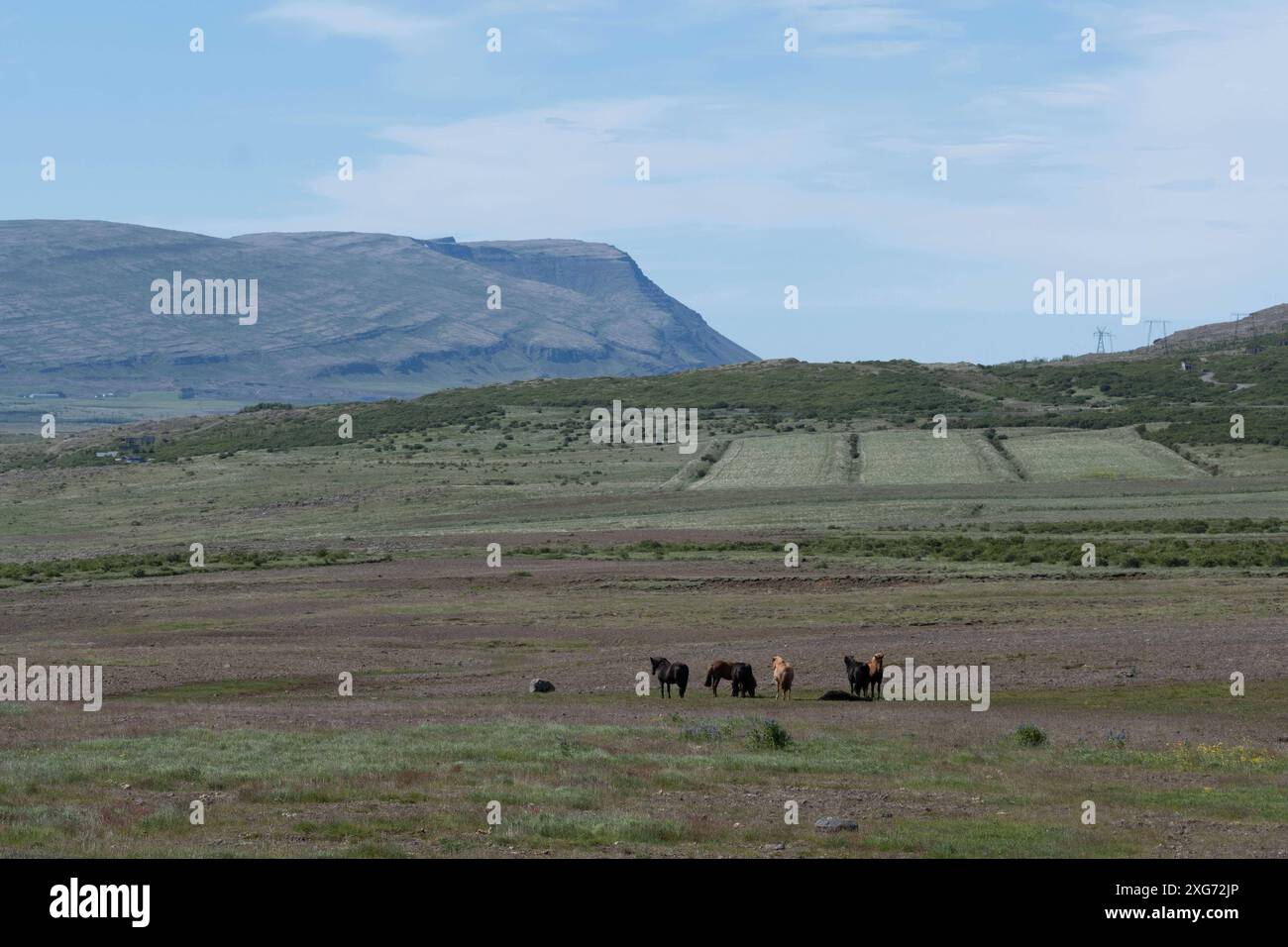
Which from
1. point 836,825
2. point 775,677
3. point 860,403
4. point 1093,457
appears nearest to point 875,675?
point 775,677

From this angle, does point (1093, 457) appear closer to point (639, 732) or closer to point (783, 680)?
point (783, 680)

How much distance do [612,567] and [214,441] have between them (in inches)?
3961

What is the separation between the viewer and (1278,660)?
1377 inches

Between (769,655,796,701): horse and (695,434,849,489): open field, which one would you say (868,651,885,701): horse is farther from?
(695,434,849,489): open field

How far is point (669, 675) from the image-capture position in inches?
1266

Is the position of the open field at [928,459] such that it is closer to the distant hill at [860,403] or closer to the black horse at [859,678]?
the distant hill at [860,403]

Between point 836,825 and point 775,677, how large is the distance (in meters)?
15.5

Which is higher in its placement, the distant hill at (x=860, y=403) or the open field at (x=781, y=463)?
the distant hill at (x=860, y=403)

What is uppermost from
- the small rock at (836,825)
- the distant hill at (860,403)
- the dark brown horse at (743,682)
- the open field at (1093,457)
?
the distant hill at (860,403)

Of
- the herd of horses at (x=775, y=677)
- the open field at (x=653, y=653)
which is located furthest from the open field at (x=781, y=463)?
the herd of horses at (x=775, y=677)

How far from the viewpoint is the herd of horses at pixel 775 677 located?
31250 mm

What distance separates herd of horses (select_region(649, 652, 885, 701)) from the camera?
103ft
